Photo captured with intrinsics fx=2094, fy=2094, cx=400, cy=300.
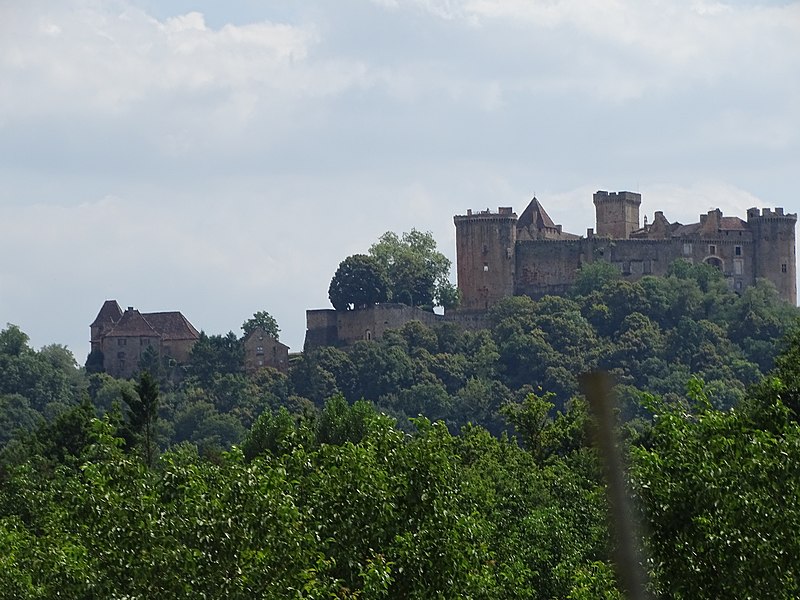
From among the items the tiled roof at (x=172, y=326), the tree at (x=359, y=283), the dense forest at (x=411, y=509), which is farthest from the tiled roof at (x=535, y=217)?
the dense forest at (x=411, y=509)

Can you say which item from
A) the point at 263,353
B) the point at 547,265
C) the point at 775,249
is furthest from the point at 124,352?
the point at 775,249

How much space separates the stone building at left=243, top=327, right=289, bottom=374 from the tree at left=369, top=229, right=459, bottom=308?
8915 millimetres

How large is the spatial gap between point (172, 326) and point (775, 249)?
43401 millimetres

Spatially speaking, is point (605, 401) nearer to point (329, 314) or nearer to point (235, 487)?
point (235, 487)

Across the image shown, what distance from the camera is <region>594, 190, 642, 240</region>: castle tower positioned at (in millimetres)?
153500

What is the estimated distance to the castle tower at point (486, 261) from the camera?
14762 cm

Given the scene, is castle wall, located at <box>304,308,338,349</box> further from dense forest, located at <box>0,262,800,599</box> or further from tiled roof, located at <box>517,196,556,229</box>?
dense forest, located at <box>0,262,800,599</box>

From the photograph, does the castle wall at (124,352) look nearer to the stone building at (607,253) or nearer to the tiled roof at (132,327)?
the tiled roof at (132,327)

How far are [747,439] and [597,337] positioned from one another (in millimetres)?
109908

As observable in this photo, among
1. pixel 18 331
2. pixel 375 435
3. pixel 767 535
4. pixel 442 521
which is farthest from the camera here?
pixel 18 331

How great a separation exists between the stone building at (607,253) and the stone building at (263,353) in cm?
1323

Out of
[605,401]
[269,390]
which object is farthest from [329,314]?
[605,401]

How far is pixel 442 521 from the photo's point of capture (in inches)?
1353

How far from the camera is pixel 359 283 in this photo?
14425 centimetres
